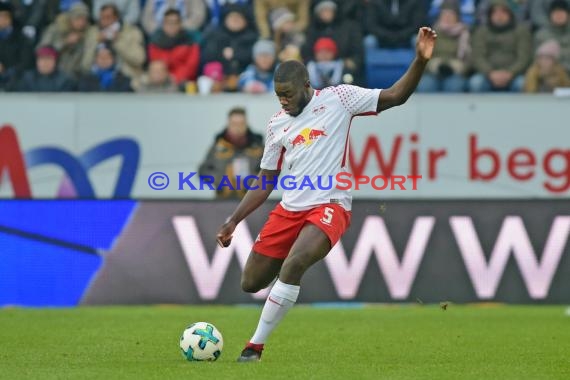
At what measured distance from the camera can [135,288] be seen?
16453mm

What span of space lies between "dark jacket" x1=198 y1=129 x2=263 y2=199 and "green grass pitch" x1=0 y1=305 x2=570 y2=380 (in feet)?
9.29

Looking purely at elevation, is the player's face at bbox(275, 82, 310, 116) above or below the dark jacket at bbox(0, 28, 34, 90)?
above

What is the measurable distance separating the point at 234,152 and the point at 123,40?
3.21 metres

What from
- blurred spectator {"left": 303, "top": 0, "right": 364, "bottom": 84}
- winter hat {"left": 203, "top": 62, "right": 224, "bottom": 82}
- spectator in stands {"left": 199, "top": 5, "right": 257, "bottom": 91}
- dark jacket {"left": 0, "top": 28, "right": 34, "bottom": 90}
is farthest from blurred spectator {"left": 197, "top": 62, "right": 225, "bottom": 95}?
dark jacket {"left": 0, "top": 28, "right": 34, "bottom": 90}

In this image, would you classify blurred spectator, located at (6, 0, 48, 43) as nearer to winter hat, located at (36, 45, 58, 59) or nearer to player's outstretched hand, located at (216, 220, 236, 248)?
winter hat, located at (36, 45, 58, 59)

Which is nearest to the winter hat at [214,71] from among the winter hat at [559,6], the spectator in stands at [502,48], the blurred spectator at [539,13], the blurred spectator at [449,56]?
the blurred spectator at [449,56]

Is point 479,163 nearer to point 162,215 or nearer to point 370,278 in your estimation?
point 370,278

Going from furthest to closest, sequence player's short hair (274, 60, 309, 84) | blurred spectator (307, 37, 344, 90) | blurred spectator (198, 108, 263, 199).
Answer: blurred spectator (307, 37, 344, 90) → blurred spectator (198, 108, 263, 199) → player's short hair (274, 60, 309, 84)

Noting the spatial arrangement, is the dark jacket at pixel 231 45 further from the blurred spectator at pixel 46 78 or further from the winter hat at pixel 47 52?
the winter hat at pixel 47 52

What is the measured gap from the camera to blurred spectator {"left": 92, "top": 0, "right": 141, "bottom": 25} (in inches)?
826

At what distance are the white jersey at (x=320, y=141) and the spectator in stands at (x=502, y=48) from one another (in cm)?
1030

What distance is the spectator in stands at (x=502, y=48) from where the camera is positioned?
2005 cm

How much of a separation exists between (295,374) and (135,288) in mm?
7789

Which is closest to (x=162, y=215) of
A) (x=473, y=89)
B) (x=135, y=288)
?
(x=135, y=288)
